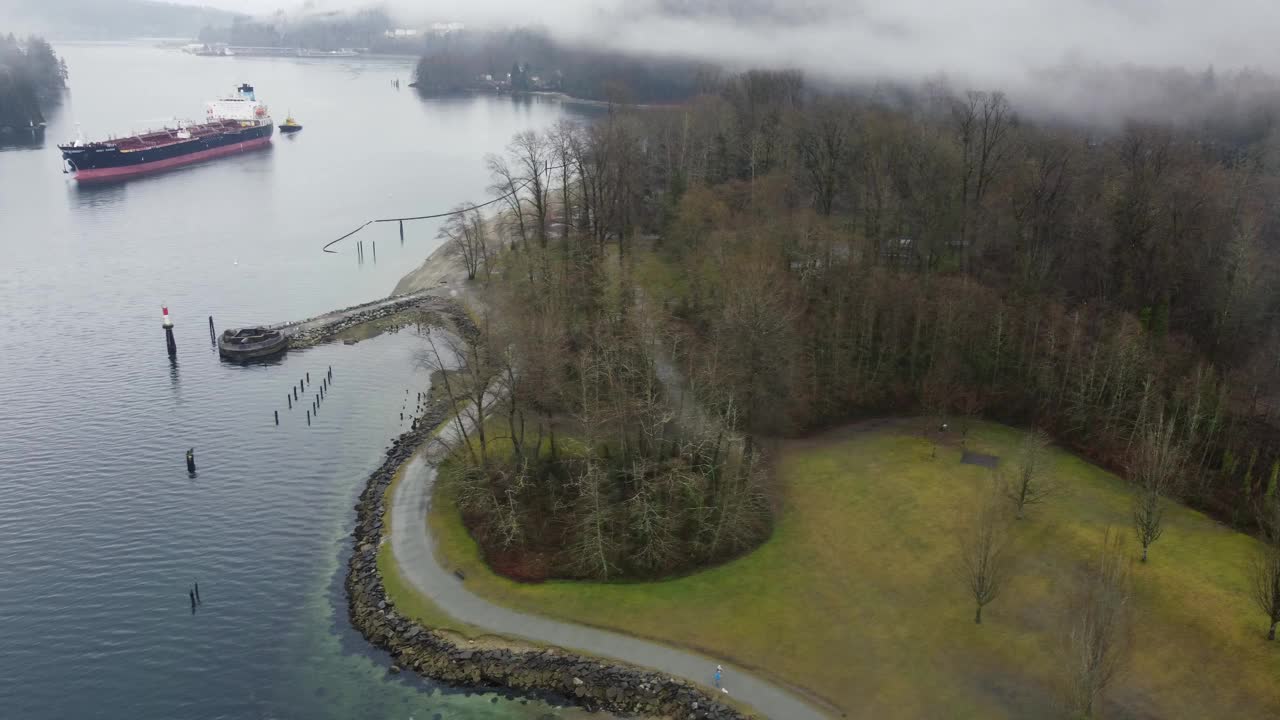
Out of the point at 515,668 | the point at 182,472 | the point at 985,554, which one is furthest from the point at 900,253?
the point at 182,472

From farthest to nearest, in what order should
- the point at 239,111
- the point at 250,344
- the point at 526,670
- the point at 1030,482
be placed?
the point at 239,111, the point at 250,344, the point at 1030,482, the point at 526,670

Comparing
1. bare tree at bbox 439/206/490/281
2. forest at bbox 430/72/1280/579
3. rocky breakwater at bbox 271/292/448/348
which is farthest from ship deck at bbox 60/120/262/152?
forest at bbox 430/72/1280/579

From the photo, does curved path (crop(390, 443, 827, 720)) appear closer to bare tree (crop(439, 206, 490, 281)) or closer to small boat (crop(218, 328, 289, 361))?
small boat (crop(218, 328, 289, 361))

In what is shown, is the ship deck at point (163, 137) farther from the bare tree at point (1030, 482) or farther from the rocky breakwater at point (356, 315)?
the bare tree at point (1030, 482)

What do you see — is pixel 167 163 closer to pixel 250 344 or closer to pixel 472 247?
pixel 472 247

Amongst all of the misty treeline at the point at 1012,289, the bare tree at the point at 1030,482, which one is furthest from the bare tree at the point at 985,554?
the misty treeline at the point at 1012,289

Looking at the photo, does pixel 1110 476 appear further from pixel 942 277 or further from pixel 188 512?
pixel 188 512

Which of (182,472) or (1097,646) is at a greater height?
(1097,646)
